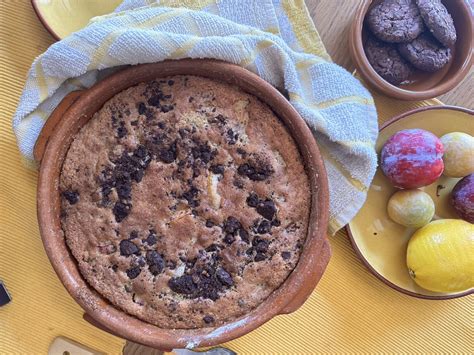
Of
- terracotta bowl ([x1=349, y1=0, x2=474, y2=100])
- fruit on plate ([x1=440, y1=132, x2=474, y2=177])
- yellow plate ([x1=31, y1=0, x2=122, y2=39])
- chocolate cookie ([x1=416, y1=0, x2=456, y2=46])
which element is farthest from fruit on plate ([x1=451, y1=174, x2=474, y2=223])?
yellow plate ([x1=31, y1=0, x2=122, y2=39])

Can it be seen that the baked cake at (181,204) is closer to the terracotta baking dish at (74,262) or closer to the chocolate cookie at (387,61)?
the terracotta baking dish at (74,262)

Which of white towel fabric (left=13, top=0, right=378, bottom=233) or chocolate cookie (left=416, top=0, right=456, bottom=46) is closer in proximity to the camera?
white towel fabric (left=13, top=0, right=378, bottom=233)

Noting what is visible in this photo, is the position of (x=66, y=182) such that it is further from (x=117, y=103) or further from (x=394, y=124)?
(x=394, y=124)

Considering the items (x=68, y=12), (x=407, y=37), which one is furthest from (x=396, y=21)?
(x=68, y=12)

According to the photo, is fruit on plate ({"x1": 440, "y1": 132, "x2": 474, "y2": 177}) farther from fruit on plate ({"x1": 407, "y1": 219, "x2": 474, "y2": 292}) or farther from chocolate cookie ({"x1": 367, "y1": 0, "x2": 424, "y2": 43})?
chocolate cookie ({"x1": 367, "y1": 0, "x2": 424, "y2": 43})

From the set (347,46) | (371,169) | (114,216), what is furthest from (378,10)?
(114,216)

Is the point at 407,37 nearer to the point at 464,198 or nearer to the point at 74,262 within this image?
the point at 464,198

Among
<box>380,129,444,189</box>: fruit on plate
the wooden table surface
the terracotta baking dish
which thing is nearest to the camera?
the terracotta baking dish
